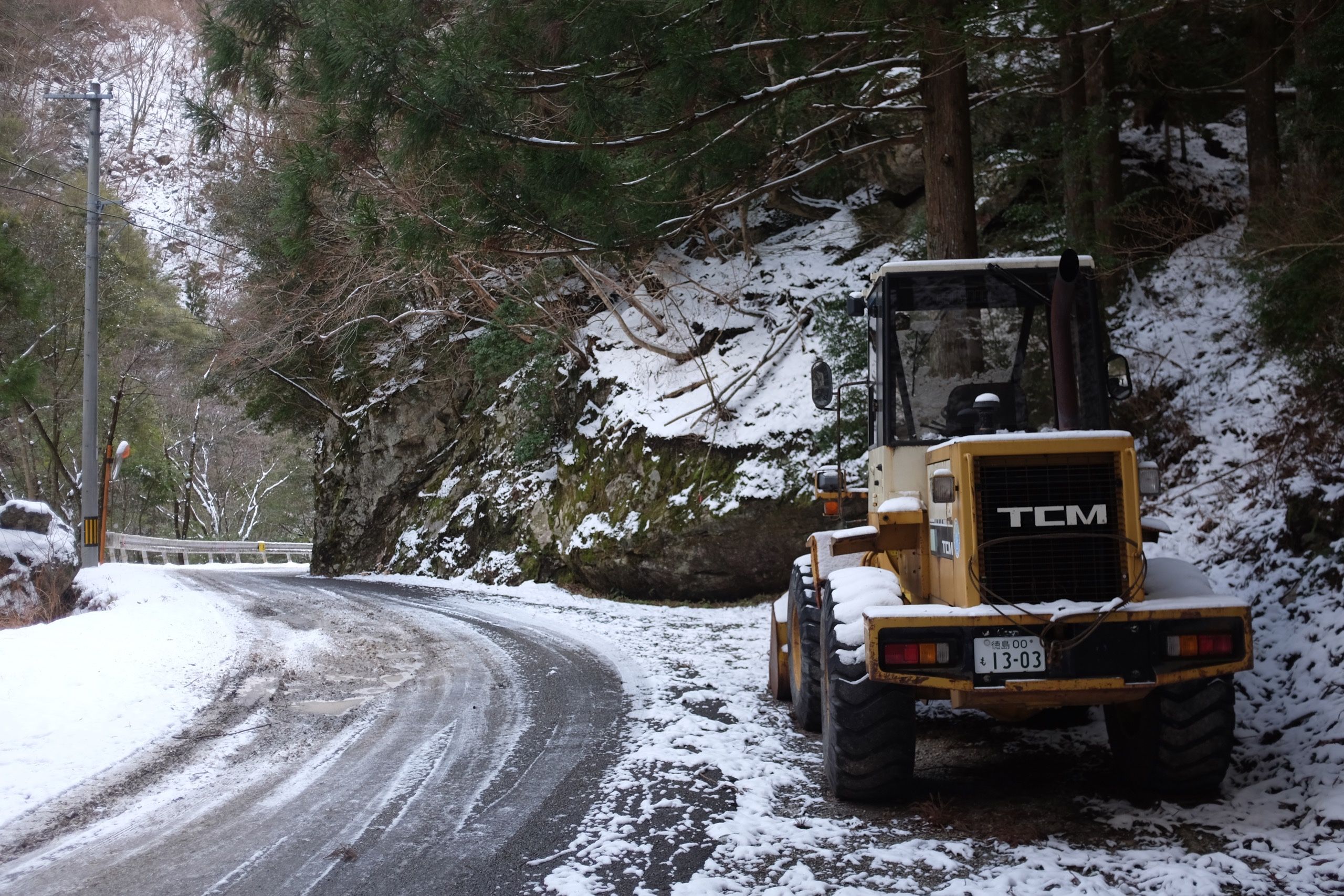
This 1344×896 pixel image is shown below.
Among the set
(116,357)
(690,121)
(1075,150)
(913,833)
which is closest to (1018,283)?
(913,833)

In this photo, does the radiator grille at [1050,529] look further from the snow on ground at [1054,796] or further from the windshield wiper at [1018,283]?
the windshield wiper at [1018,283]

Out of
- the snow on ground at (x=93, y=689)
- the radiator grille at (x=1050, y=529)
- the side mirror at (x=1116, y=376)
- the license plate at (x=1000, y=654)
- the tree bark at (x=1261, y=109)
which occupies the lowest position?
the snow on ground at (x=93, y=689)

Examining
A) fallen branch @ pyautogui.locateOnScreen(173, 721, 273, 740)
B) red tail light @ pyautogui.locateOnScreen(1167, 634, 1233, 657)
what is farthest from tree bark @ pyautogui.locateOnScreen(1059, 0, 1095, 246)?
fallen branch @ pyautogui.locateOnScreen(173, 721, 273, 740)

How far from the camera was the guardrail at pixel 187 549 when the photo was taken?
91.5ft

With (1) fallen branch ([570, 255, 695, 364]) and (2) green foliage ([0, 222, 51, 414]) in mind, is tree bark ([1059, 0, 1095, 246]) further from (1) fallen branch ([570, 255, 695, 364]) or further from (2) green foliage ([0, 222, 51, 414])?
(2) green foliage ([0, 222, 51, 414])

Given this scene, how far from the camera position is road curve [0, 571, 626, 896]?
4.03m

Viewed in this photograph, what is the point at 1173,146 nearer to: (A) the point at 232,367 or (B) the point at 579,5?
(B) the point at 579,5

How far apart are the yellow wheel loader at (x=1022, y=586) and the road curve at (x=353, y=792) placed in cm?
167

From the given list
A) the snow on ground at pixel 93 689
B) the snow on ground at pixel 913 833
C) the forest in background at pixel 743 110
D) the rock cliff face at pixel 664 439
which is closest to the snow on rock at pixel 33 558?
the snow on ground at pixel 93 689

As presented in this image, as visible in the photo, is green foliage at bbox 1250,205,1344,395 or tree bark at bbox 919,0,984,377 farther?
tree bark at bbox 919,0,984,377

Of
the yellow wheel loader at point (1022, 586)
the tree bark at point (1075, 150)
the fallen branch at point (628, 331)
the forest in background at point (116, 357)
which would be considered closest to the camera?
the yellow wheel loader at point (1022, 586)

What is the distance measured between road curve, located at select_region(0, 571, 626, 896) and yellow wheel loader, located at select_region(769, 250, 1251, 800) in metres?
1.67

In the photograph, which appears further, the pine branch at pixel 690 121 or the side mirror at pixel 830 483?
the pine branch at pixel 690 121

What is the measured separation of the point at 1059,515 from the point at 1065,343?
1.06m
